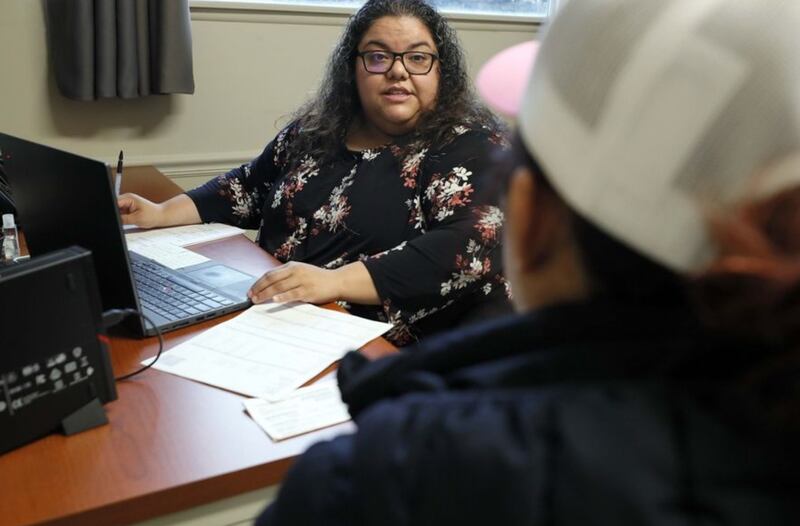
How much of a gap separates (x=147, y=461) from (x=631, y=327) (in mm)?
617

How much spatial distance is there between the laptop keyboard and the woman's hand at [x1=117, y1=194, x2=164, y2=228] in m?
0.38

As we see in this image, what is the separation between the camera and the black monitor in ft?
2.63

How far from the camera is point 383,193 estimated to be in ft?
5.42

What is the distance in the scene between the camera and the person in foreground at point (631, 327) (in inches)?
14.5

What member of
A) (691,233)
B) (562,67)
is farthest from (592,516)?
(562,67)

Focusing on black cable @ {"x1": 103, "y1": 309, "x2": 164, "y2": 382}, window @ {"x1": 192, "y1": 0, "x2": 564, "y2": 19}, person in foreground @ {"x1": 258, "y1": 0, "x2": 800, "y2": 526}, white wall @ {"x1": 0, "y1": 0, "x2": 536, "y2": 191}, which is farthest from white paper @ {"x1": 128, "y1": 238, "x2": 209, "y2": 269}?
window @ {"x1": 192, "y1": 0, "x2": 564, "y2": 19}

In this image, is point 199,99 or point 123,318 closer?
point 123,318

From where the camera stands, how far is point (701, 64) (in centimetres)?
42

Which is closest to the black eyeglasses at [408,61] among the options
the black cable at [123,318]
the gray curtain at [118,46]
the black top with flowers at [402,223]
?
the black top with flowers at [402,223]

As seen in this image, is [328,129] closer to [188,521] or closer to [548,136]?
[188,521]

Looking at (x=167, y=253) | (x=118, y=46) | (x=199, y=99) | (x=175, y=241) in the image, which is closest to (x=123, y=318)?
(x=167, y=253)

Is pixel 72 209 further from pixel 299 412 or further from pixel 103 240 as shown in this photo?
pixel 299 412

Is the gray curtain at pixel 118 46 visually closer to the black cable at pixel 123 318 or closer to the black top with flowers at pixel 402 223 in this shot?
the black top with flowers at pixel 402 223

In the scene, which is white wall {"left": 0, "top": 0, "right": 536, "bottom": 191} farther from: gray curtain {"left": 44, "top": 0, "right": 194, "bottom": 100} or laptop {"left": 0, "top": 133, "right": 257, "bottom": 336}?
laptop {"left": 0, "top": 133, "right": 257, "bottom": 336}
